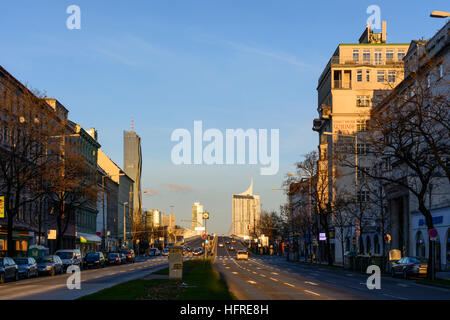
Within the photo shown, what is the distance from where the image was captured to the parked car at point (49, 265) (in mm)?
49438

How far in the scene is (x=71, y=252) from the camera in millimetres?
62031

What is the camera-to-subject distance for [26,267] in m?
44.1

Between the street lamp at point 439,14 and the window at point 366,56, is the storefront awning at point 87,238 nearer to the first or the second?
the window at point 366,56

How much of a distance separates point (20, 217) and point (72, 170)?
17.7 meters

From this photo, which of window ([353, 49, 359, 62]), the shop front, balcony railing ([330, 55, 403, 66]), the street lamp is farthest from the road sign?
window ([353, 49, 359, 62])

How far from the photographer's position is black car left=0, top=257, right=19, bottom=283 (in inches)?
1501

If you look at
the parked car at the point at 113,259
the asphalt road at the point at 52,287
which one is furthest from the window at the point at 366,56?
the asphalt road at the point at 52,287

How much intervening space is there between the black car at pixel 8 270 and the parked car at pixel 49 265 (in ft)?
24.8

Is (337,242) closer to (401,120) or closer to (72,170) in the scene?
(72,170)

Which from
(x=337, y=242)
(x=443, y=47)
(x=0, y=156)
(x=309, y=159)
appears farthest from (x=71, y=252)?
(x=337, y=242)

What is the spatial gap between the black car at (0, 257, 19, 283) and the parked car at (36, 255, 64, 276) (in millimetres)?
7556

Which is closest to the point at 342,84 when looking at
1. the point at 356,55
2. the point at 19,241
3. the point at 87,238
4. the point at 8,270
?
the point at 356,55

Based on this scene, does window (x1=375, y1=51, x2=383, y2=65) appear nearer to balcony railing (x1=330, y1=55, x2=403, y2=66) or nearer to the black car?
balcony railing (x1=330, y1=55, x2=403, y2=66)

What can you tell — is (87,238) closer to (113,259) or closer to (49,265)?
(113,259)
